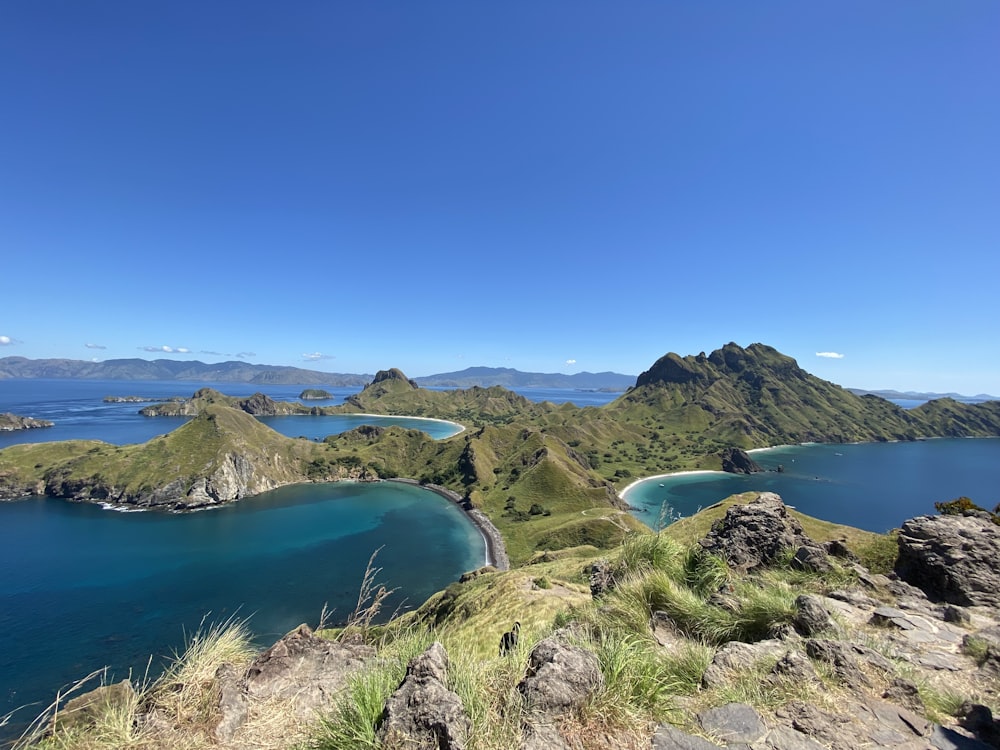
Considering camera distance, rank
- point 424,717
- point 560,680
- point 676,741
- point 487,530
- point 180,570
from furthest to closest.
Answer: point 487,530
point 180,570
point 560,680
point 676,741
point 424,717

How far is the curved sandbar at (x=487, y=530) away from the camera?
95750 mm

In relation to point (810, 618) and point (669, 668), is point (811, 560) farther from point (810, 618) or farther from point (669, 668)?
point (669, 668)

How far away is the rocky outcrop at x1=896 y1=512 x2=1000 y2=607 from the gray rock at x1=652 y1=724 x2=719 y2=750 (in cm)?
1032

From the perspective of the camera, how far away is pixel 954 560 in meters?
10.6

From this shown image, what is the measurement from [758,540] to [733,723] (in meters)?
9.33

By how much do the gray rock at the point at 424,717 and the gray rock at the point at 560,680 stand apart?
0.86 metres

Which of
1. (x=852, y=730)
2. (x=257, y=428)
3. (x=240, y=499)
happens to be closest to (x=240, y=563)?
(x=240, y=499)

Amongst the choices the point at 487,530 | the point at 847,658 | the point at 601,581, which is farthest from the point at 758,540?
the point at 487,530

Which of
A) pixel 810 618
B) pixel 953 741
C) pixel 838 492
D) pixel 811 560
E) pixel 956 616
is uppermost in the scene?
pixel 810 618

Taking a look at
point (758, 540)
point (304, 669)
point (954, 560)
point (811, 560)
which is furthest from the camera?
point (758, 540)

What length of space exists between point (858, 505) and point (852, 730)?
19907 centimetres

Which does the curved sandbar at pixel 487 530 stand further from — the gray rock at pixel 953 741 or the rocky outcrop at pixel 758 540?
the gray rock at pixel 953 741

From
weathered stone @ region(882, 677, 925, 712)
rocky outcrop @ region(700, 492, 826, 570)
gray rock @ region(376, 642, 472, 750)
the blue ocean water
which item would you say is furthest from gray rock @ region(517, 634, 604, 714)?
the blue ocean water

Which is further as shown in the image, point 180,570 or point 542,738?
point 180,570
